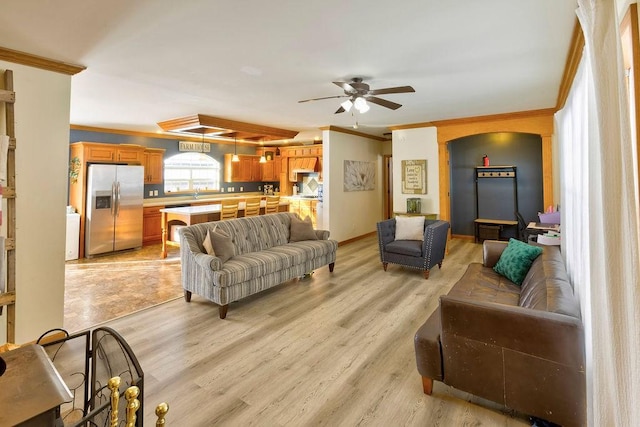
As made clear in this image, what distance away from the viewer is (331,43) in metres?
2.66

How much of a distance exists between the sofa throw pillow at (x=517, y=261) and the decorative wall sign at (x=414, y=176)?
324 centimetres

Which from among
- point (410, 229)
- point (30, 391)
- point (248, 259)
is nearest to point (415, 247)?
point (410, 229)

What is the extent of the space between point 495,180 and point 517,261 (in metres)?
4.60

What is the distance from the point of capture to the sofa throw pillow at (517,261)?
3135 mm

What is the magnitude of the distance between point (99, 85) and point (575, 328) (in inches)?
192

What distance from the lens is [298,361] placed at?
8.53 feet

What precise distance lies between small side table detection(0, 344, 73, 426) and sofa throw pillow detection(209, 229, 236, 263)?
7.97ft

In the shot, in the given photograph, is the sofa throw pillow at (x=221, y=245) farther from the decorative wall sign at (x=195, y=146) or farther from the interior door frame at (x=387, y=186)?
the interior door frame at (x=387, y=186)

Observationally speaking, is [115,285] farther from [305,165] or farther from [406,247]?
[305,165]

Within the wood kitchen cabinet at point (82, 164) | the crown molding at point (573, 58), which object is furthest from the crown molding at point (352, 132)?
the wood kitchen cabinet at point (82, 164)

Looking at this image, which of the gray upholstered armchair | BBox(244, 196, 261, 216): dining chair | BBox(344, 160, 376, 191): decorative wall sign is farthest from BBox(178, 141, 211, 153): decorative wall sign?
the gray upholstered armchair

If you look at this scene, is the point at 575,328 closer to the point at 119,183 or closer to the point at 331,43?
the point at 331,43

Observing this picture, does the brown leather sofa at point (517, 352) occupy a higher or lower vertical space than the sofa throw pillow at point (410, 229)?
lower

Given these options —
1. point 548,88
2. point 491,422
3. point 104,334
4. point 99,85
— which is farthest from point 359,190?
point 104,334
